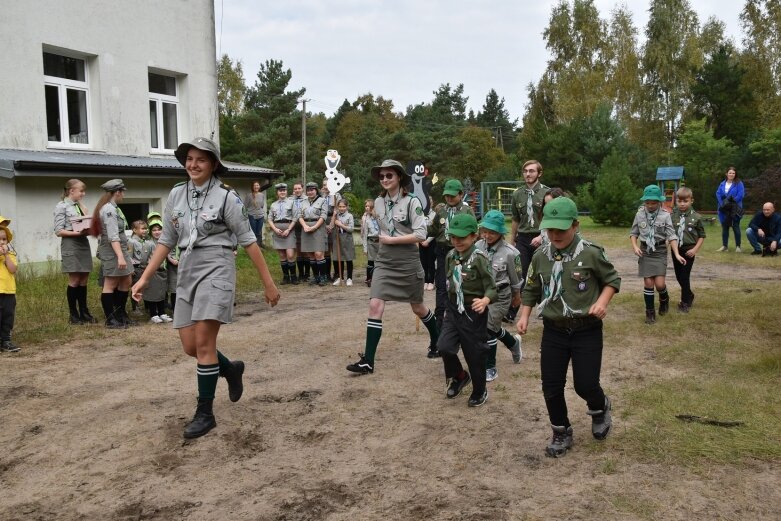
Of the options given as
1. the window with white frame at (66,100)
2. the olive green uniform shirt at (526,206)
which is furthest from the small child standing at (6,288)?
the window with white frame at (66,100)

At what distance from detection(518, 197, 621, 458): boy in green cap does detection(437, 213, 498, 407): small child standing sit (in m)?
0.86

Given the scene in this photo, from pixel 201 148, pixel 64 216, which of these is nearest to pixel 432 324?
pixel 201 148

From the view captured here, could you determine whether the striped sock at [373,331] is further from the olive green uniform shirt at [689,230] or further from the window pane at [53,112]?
the window pane at [53,112]

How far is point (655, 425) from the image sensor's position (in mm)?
4910

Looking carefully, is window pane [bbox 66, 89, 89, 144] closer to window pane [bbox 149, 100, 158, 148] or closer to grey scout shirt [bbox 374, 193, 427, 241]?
window pane [bbox 149, 100, 158, 148]

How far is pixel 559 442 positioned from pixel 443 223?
12.4 ft

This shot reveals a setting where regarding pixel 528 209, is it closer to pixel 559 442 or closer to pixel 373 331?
pixel 373 331

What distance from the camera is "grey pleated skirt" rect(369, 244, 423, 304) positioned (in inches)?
259

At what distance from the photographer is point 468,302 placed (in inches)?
216

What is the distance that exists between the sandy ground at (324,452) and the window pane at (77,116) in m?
8.14

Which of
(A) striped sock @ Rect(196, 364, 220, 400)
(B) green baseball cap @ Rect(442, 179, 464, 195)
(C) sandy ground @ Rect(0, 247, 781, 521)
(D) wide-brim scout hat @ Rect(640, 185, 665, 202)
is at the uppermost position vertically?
(B) green baseball cap @ Rect(442, 179, 464, 195)

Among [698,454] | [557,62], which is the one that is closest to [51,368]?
[698,454]

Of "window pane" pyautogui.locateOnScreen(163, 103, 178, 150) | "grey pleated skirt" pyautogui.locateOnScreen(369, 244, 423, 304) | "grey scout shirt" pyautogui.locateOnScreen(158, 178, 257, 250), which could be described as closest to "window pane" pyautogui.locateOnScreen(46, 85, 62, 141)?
"window pane" pyautogui.locateOnScreen(163, 103, 178, 150)

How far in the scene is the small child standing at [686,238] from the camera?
921 centimetres
